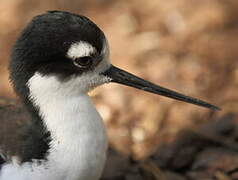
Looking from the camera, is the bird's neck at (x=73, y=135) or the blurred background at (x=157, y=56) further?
the blurred background at (x=157, y=56)

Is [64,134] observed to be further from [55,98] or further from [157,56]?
[157,56]

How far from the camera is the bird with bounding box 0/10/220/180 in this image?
135 inches

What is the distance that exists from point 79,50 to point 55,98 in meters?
0.29

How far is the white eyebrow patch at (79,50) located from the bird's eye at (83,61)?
22 mm

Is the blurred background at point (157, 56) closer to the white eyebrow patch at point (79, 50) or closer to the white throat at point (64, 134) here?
the white throat at point (64, 134)

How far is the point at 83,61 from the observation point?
3510 millimetres

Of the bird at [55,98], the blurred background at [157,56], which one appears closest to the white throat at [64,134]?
the bird at [55,98]

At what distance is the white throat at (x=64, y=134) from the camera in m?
3.48

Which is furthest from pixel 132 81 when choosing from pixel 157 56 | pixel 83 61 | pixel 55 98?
pixel 157 56

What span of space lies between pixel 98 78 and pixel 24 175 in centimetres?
66

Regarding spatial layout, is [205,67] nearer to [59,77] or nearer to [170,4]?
[170,4]

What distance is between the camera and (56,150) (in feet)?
11.6

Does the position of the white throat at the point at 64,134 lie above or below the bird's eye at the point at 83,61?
below

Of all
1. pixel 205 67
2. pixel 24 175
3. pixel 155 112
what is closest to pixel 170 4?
pixel 205 67
